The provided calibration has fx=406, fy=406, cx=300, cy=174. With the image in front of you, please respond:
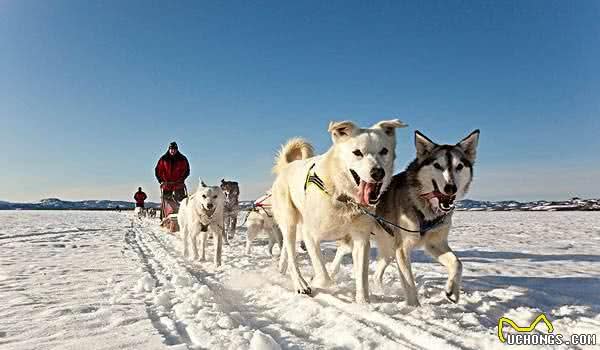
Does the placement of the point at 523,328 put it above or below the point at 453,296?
below

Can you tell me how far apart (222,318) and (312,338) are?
68 cm

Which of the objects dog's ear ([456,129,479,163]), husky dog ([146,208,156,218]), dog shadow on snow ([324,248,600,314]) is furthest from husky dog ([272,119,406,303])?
husky dog ([146,208,156,218])

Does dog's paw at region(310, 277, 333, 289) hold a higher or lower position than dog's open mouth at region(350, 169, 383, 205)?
lower

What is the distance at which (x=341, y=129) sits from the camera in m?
3.67

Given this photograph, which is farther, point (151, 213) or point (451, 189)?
point (151, 213)

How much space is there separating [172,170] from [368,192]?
28.4 feet

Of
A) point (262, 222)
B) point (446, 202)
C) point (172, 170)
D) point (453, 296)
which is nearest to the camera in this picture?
point (453, 296)

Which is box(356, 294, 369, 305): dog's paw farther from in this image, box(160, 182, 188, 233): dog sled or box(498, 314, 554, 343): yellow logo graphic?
box(160, 182, 188, 233): dog sled

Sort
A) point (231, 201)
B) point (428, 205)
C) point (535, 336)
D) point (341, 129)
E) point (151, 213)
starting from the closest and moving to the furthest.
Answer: point (535, 336)
point (428, 205)
point (341, 129)
point (231, 201)
point (151, 213)

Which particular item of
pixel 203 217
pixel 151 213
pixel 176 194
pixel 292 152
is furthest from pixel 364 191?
pixel 151 213

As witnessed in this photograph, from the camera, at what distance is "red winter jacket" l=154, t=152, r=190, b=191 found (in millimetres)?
10977

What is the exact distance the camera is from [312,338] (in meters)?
2.50

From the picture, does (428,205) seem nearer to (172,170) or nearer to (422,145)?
(422,145)

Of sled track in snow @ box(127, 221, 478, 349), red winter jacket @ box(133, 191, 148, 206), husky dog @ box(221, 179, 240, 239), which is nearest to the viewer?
sled track in snow @ box(127, 221, 478, 349)
